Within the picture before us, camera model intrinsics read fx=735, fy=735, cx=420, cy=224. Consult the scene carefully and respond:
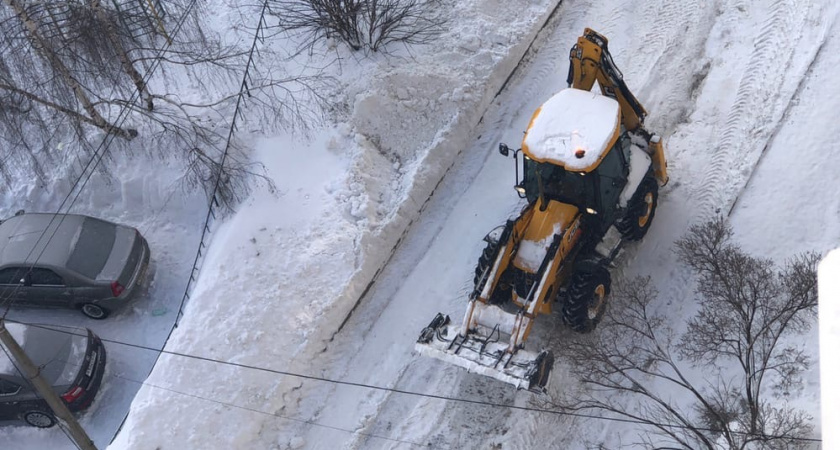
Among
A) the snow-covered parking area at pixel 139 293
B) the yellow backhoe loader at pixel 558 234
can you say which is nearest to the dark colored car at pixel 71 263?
the snow-covered parking area at pixel 139 293

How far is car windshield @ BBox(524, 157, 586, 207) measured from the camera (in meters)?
10.5

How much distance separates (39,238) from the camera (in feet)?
41.9

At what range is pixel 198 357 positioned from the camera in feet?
37.6

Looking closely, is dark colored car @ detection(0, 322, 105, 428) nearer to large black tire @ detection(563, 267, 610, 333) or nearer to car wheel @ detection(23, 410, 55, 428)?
car wheel @ detection(23, 410, 55, 428)

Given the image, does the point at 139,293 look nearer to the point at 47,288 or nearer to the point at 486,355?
the point at 47,288

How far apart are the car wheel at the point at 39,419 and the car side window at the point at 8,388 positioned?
1.38ft

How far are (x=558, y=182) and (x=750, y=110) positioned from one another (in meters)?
4.77

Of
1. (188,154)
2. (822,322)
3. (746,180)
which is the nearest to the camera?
(822,322)

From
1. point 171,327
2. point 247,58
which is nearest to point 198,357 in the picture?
point 171,327

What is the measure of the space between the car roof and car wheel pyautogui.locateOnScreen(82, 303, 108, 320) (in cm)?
90

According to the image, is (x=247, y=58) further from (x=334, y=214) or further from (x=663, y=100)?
(x=663, y=100)

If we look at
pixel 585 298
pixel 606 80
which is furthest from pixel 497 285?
pixel 606 80

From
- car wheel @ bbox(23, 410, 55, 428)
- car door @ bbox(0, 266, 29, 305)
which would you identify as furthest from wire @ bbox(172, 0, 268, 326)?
car door @ bbox(0, 266, 29, 305)

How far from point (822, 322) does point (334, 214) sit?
8.30 m
